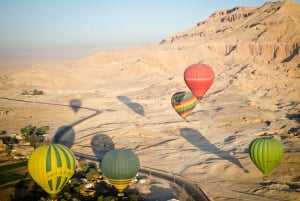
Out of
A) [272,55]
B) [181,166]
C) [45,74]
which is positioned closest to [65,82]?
[45,74]

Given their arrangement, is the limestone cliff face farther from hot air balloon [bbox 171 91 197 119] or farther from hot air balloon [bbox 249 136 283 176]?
hot air balloon [bbox 249 136 283 176]

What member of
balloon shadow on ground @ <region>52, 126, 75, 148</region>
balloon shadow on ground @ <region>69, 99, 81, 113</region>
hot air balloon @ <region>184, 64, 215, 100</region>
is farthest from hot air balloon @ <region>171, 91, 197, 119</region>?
balloon shadow on ground @ <region>69, 99, 81, 113</region>

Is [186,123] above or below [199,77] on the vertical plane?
below

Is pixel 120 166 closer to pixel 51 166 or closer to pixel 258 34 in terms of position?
pixel 51 166

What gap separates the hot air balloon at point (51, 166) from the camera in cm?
2155

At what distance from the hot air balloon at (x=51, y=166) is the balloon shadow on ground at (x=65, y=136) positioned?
18726 millimetres

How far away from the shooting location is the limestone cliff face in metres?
89.3

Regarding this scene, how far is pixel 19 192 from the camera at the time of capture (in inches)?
1002

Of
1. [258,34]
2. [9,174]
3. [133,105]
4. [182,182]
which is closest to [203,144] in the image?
[182,182]

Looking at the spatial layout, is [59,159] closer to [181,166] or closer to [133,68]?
[181,166]

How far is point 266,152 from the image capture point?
2612cm

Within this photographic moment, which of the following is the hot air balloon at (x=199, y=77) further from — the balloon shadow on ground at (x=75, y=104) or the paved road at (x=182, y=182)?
the balloon shadow on ground at (x=75, y=104)

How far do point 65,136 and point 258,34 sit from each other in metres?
69.3

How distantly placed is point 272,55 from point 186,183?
69668 mm
